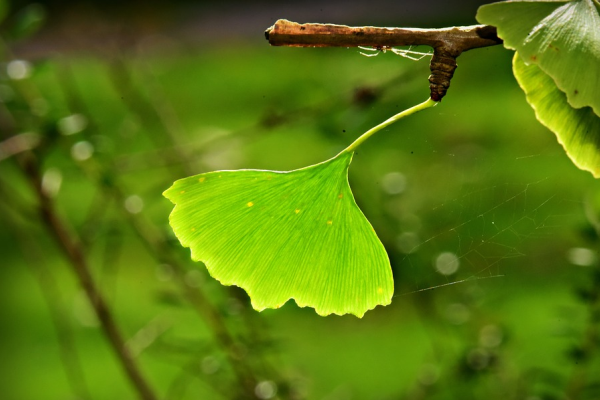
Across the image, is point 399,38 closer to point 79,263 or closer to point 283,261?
point 283,261

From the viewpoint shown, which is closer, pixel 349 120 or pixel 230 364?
pixel 349 120

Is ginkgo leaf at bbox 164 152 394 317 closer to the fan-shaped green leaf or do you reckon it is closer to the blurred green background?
the fan-shaped green leaf

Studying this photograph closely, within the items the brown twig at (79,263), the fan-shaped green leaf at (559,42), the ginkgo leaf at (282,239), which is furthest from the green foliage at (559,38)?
the brown twig at (79,263)

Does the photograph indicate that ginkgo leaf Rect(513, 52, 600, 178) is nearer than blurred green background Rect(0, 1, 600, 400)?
Yes

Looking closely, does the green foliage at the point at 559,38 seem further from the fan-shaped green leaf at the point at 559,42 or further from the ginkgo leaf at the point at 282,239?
the ginkgo leaf at the point at 282,239

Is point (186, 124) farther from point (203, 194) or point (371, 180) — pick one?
point (203, 194)

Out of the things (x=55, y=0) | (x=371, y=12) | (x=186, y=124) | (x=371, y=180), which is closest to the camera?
(x=371, y=180)

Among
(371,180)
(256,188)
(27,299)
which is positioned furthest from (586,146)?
(27,299)

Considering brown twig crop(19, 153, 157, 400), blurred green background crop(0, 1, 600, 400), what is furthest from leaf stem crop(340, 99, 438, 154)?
brown twig crop(19, 153, 157, 400)
